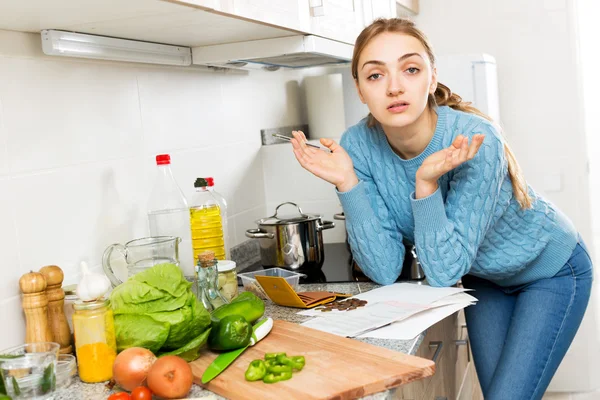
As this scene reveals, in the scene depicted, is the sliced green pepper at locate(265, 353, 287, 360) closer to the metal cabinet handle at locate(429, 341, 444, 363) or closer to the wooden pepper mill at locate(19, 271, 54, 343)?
the wooden pepper mill at locate(19, 271, 54, 343)

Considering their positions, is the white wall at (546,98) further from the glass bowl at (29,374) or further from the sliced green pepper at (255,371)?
the glass bowl at (29,374)

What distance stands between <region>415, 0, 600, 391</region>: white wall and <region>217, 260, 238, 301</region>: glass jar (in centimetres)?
194

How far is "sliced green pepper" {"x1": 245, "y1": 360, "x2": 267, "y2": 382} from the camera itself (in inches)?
46.8

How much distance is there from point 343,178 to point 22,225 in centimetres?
76

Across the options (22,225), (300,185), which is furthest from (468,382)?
(22,225)

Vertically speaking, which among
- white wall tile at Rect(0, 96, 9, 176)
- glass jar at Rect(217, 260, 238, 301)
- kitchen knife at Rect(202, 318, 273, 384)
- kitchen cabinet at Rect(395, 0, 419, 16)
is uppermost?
kitchen cabinet at Rect(395, 0, 419, 16)

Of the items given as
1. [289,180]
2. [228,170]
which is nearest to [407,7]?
[289,180]

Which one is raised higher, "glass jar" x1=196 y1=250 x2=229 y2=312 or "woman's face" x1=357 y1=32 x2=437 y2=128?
"woman's face" x1=357 y1=32 x2=437 y2=128

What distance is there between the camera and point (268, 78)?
2588 millimetres

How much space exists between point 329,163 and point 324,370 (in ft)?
2.28

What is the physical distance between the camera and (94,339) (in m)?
1.25

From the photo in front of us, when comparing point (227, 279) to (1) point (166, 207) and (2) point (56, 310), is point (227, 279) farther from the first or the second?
(2) point (56, 310)

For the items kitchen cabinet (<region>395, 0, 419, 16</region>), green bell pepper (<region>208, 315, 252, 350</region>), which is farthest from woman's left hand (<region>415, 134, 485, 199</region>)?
kitchen cabinet (<region>395, 0, 419, 16</region>)

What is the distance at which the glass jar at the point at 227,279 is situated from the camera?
1.65m
